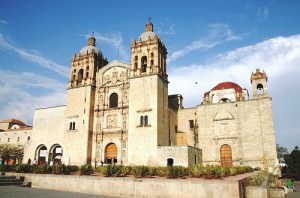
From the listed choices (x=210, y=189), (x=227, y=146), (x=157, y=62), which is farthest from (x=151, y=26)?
(x=210, y=189)

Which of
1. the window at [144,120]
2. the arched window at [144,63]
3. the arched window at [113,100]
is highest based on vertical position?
the arched window at [144,63]

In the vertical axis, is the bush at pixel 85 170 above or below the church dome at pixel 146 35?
below

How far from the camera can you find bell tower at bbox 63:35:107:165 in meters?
28.7

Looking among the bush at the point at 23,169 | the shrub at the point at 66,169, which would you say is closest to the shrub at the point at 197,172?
the shrub at the point at 66,169

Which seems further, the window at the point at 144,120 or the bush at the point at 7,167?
the window at the point at 144,120

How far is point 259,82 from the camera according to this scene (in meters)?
28.0

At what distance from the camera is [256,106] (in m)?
26.6

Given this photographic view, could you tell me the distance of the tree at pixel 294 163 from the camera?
30523mm

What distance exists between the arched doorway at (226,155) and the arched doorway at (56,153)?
1989 cm

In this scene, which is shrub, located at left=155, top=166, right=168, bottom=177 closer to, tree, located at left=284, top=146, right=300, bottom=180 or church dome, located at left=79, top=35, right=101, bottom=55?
church dome, located at left=79, top=35, right=101, bottom=55

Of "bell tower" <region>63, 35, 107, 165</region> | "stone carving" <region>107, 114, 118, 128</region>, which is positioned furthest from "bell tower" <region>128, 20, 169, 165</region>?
"bell tower" <region>63, 35, 107, 165</region>

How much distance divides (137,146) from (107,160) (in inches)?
195

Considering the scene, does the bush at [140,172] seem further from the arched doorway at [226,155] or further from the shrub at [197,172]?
the arched doorway at [226,155]

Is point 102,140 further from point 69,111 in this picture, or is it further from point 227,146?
point 227,146
